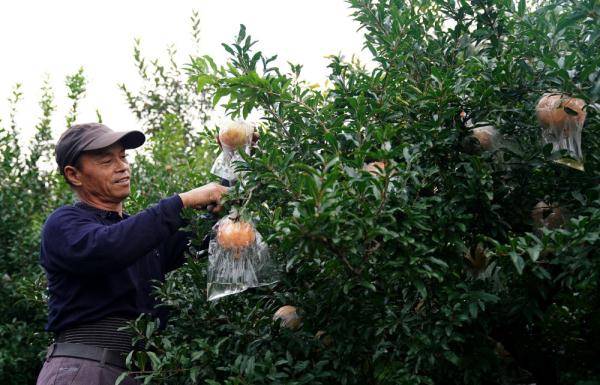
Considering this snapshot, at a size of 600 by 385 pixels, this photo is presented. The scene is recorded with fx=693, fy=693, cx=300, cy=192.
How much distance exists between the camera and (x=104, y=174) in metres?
2.78

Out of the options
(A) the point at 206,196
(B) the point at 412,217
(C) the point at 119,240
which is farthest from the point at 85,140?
(B) the point at 412,217

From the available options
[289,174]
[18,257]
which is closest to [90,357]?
[289,174]

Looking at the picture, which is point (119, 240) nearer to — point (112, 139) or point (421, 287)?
point (112, 139)

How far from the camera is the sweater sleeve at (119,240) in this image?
2.42m

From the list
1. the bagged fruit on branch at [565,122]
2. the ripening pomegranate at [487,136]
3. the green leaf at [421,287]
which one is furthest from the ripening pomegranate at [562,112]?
the green leaf at [421,287]

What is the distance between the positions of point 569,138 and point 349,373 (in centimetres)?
95

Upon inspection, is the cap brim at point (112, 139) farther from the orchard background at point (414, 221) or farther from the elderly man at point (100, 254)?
the orchard background at point (414, 221)

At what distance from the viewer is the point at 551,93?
2.07m

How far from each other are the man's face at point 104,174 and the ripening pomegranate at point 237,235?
793 mm

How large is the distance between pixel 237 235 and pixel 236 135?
16.6 inches

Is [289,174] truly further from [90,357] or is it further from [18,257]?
[18,257]

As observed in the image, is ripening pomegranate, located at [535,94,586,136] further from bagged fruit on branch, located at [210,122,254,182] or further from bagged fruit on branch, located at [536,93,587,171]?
bagged fruit on branch, located at [210,122,254,182]

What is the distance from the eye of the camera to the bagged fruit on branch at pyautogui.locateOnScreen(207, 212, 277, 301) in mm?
2158

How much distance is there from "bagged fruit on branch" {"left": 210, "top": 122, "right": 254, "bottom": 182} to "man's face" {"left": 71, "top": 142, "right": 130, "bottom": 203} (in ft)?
1.76
